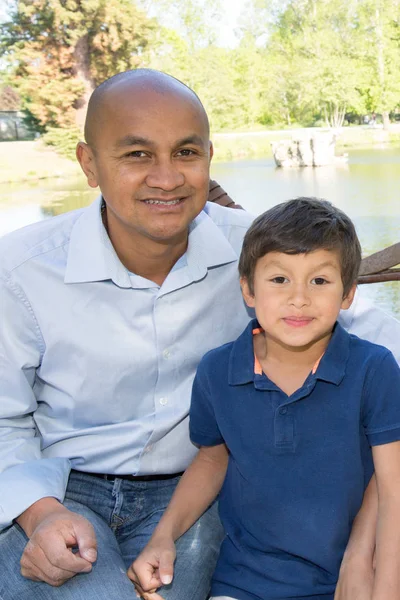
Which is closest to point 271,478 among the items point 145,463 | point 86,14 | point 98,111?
point 145,463

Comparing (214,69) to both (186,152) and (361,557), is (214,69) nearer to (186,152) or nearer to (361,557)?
(186,152)

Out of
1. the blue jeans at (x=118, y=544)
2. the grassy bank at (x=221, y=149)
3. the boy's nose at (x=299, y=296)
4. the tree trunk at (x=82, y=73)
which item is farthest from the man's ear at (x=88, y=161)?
the grassy bank at (x=221, y=149)

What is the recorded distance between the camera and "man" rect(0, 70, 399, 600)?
115 cm

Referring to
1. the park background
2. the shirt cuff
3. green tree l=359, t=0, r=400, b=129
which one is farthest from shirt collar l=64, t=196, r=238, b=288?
green tree l=359, t=0, r=400, b=129

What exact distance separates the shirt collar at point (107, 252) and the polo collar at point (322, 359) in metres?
0.19

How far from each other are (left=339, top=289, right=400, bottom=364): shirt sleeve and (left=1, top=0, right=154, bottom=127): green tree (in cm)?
361

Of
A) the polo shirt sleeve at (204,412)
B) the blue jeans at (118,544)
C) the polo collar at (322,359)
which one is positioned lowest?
the blue jeans at (118,544)

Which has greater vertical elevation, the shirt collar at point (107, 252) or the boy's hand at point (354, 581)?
the shirt collar at point (107, 252)

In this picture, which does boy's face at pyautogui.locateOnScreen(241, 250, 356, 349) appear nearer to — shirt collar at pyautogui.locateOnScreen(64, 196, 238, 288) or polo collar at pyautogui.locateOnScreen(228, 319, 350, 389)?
polo collar at pyautogui.locateOnScreen(228, 319, 350, 389)

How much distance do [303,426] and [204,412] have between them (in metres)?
0.18

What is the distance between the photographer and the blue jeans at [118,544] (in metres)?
1.01

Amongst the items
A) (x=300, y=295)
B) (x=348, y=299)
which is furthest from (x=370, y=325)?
(x=300, y=295)

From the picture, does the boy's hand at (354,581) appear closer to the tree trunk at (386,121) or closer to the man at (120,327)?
the man at (120,327)

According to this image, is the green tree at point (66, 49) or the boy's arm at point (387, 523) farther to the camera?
the green tree at point (66, 49)
